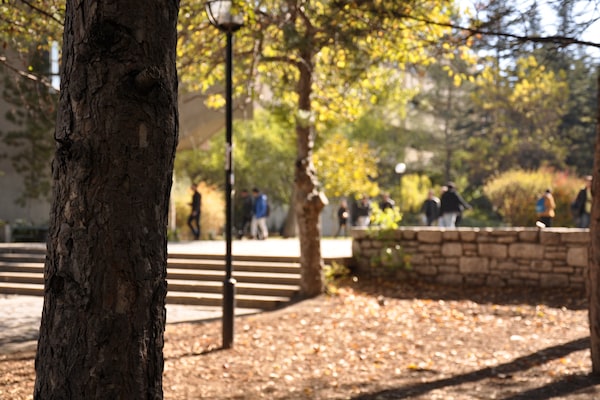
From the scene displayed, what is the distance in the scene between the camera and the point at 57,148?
277cm

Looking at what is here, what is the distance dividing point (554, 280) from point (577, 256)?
54 centimetres

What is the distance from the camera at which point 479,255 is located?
459 inches

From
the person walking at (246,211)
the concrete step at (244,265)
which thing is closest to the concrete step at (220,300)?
the concrete step at (244,265)

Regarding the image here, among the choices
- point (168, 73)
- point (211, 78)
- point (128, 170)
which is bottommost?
point (128, 170)

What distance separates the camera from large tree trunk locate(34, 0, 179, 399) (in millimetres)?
2664

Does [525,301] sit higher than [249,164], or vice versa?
[249,164]

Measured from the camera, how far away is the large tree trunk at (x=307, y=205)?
10484 mm

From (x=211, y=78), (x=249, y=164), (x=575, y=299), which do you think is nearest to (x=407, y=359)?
(x=575, y=299)

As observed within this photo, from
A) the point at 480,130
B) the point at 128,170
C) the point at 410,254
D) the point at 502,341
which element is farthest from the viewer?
the point at 480,130

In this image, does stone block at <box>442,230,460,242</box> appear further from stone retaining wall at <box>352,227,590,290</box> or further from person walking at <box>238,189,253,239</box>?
person walking at <box>238,189,253,239</box>

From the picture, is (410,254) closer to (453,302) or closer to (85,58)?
(453,302)

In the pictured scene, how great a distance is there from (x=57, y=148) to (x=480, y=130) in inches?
1511

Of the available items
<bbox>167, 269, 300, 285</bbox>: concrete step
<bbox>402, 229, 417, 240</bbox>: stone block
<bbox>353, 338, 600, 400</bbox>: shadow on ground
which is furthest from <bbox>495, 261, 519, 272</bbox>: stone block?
<bbox>353, 338, 600, 400</bbox>: shadow on ground

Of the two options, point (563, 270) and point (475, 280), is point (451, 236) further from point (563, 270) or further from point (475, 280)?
point (563, 270)
